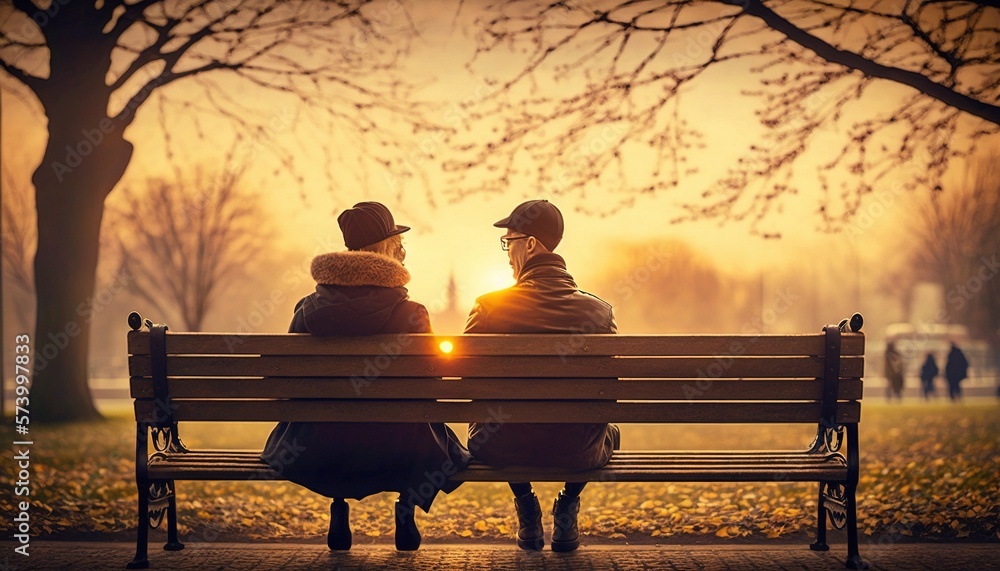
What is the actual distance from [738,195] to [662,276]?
5188cm

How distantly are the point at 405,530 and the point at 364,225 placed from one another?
1.44 m

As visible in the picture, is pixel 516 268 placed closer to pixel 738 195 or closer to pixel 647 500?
pixel 647 500

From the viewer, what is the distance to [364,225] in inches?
199

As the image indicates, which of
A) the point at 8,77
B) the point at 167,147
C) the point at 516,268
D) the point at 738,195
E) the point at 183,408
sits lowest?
the point at 183,408

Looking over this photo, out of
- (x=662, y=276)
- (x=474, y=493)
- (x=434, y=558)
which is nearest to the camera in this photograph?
(x=434, y=558)

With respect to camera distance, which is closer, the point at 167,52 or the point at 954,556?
the point at 954,556

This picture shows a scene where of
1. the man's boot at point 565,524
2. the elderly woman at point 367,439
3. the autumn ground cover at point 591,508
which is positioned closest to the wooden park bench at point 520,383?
the elderly woman at point 367,439

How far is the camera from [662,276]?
60.4m

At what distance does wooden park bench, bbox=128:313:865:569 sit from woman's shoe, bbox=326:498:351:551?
37 centimetres

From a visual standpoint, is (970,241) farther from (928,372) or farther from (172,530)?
(172,530)

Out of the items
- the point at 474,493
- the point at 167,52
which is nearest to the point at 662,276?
the point at 167,52

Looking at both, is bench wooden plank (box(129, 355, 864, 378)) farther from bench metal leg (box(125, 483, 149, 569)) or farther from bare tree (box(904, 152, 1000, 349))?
bare tree (box(904, 152, 1000, 349))

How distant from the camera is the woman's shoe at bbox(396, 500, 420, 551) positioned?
4.86 m

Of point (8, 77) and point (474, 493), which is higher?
point (8, 77)
